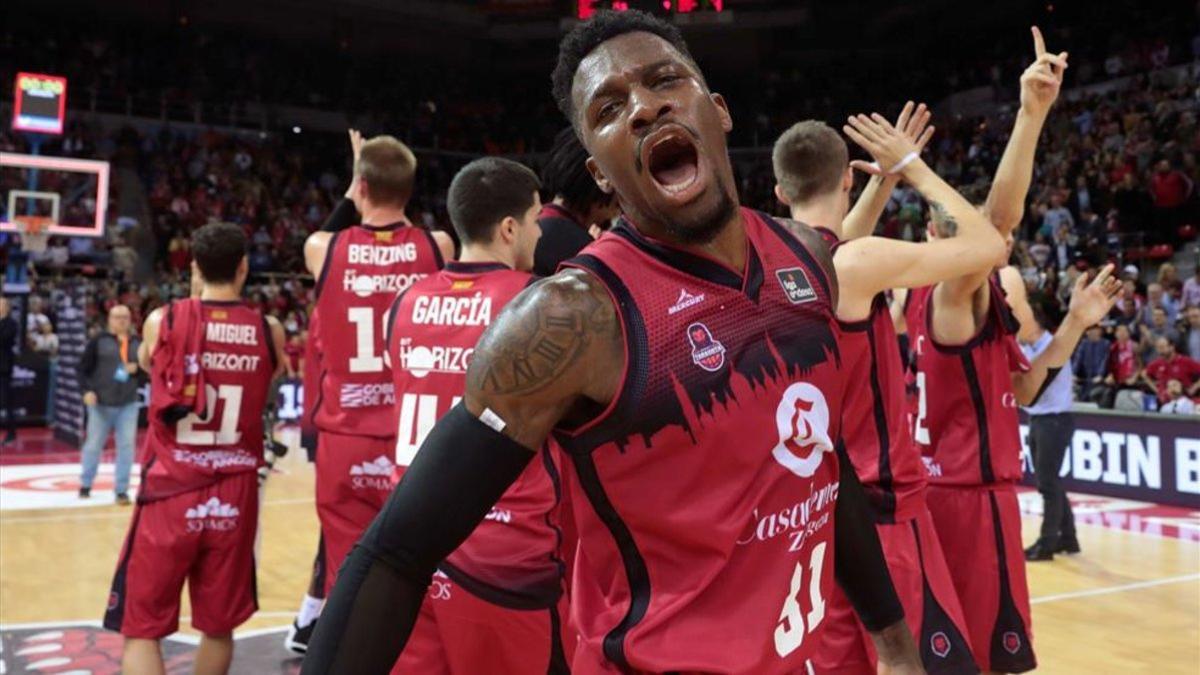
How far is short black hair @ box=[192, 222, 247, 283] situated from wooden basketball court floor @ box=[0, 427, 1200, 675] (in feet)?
5.86

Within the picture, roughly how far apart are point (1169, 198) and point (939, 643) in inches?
549

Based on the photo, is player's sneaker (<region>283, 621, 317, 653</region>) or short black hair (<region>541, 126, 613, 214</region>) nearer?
short black hair (<region>541, 126, 613, 214</region>)

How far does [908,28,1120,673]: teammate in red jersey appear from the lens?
11.3 feet

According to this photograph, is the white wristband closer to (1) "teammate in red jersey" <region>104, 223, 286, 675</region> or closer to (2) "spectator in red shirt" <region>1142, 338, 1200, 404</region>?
(1) "teammate in red jersey" <region>104, 223, 286, 675</region>

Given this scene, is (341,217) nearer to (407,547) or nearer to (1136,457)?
(407,547)

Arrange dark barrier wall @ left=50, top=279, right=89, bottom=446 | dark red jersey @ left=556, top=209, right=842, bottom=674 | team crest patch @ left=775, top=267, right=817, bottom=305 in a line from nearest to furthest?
dark red jersey @ left=556, top=209, right=842, bottom=674, team crest patch @ left=775, top=267, right=817, bottom=305, dark barrier wall @ left=50, top=279, right=89, bottom=446

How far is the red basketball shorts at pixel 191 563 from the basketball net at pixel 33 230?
13.0m

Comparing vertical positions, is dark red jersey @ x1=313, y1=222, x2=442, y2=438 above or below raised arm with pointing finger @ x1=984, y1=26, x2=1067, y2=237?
below

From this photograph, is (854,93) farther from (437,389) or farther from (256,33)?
(437,389)

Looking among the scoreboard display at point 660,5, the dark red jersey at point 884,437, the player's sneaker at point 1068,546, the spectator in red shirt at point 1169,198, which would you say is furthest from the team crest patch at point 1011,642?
the spectator in red shirt at point 1169,198

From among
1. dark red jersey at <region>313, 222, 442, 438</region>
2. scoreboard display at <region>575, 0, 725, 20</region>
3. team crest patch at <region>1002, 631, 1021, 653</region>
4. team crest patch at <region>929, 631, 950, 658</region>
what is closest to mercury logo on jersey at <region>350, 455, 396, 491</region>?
dark red jersey at <region>313, 222, 442, 438</region>

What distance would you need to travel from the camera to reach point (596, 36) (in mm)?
1737

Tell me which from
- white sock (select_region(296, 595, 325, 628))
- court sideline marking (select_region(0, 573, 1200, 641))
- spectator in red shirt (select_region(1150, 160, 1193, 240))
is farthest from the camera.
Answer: spectator in red shirt (select_region(1150, 160, 1193, 240))

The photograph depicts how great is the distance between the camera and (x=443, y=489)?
141cm
